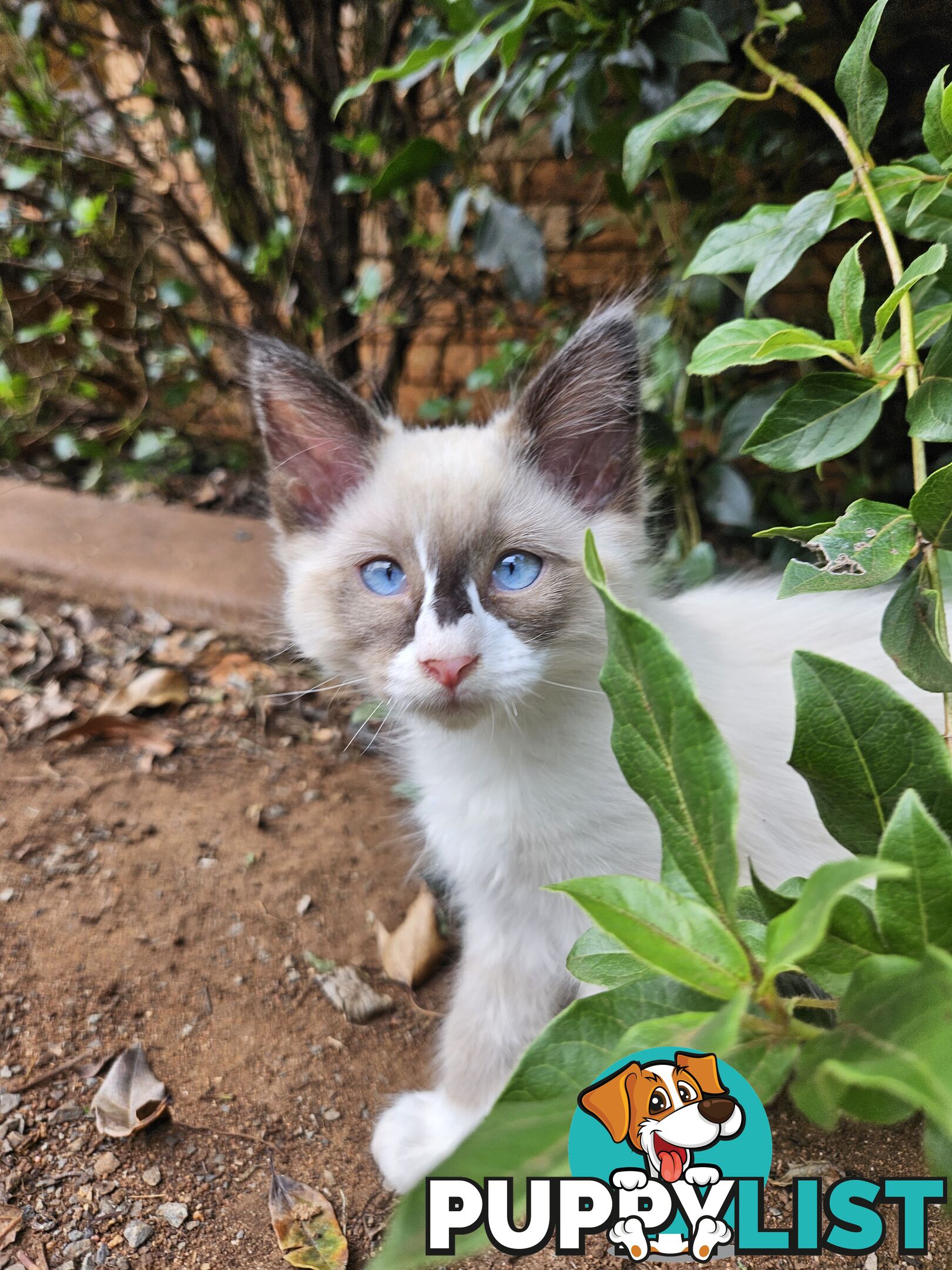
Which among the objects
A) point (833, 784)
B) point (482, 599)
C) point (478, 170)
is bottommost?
point (482, 599)

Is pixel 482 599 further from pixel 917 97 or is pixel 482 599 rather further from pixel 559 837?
pixel 917 97

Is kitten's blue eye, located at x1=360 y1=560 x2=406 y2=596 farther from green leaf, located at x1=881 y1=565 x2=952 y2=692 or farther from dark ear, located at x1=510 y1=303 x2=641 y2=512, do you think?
green leaf, located at x1=881 y1=565 x2=952 y2=692

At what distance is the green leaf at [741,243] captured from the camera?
100cm

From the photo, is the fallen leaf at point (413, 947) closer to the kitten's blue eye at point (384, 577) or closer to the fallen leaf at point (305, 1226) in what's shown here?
the fallen leaf at point (305, 1226)

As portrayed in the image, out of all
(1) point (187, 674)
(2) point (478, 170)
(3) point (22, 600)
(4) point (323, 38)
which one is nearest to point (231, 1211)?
(1) point (187, 674)

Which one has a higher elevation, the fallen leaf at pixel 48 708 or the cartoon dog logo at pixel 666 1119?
the cartoon dog logo at pixel 666 1119

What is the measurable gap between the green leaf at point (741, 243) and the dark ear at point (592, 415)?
6.2 inches

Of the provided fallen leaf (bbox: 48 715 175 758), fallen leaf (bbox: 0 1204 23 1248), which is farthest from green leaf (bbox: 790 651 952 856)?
fallen leaf (bbox: 48 715 175 758)

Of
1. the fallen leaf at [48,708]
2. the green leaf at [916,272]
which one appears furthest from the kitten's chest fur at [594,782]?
the fallen leaf at [48,708]

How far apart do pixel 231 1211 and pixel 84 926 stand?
1.82 feet

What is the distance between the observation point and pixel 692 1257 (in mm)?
610

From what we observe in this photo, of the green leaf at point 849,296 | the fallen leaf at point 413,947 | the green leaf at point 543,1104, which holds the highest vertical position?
the green leaf at point 849,296

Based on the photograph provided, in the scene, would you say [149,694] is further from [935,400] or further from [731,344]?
[935,400]

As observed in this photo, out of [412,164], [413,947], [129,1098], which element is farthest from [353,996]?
[412,164]
